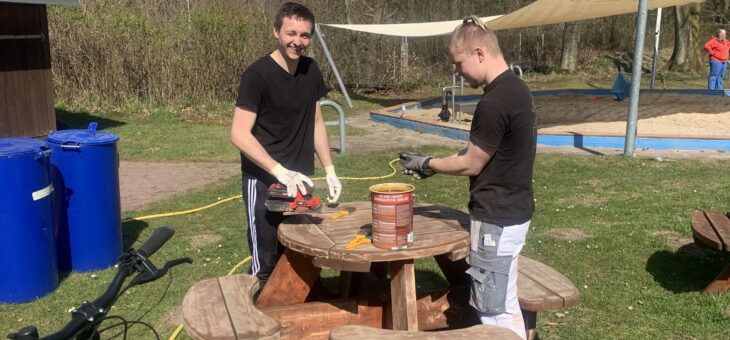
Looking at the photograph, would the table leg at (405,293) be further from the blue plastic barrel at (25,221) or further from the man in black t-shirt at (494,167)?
the blue plastic barrel at (25,221)

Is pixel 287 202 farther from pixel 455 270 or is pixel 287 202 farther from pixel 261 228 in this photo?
pixel 455 270

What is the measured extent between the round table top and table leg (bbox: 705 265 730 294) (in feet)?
7.12

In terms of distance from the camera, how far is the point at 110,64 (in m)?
15.8

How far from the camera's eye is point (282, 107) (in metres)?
3.51

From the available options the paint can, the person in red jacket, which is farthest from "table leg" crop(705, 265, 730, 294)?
the person in red jacket

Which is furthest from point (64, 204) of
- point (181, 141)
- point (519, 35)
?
point (519, 35)

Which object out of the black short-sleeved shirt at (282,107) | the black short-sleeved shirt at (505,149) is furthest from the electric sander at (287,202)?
the black short-sleeved shirt at (505,149)

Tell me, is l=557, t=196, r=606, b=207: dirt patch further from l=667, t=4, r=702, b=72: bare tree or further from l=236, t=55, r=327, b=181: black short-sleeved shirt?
l=667, t=4, r=702, b=72: bare tree

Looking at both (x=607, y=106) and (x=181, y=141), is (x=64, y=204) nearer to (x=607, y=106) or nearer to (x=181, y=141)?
(x=181, y=141)

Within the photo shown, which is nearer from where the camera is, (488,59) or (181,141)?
(488,59)

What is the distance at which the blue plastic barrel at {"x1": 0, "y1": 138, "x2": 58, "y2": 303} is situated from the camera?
14.4ft

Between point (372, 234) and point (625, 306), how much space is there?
7.53 ft

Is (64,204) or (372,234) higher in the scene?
(372,234)

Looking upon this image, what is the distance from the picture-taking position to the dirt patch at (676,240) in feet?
18.3
